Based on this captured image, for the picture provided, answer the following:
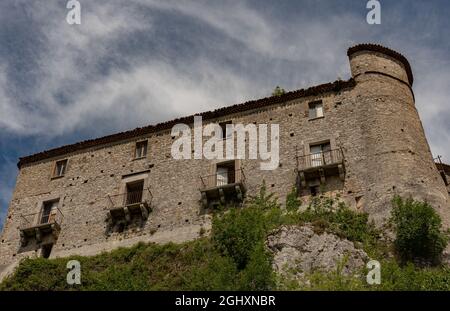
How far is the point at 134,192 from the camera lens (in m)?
31.3

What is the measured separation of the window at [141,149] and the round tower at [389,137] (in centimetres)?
1089

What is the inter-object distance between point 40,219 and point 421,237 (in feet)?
60.8

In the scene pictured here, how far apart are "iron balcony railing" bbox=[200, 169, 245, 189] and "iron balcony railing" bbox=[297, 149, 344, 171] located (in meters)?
2.78

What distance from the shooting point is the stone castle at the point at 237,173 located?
27.2 metres

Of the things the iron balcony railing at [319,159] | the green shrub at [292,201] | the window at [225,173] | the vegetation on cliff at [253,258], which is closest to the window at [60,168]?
the vegetation on cliff at [253,258]

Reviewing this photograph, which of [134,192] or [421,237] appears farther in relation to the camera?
[134,192]

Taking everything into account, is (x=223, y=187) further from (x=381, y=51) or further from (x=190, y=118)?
(x=381, y=51)

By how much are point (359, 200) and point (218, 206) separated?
244 inches

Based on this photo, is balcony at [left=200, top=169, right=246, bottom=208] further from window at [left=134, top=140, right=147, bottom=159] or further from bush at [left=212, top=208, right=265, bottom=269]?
window at [left=134, top=140, right=147, bottom=159]

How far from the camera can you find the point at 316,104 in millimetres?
30656

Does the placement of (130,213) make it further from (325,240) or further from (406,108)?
(406,108)

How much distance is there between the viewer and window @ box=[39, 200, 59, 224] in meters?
31.9

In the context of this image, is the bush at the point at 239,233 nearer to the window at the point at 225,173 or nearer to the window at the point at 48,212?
the window at the point at 225,173

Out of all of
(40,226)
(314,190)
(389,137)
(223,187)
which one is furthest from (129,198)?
(389,137)
